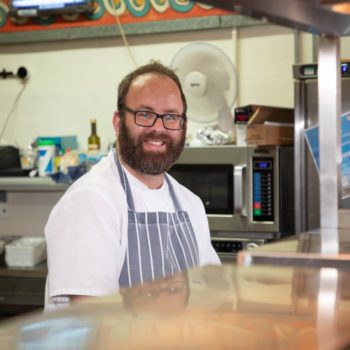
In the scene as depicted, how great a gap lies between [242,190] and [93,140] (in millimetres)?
1141

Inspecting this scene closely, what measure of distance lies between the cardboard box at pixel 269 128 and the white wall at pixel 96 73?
465mm

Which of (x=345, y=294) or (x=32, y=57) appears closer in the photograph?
(x=345, y=294)

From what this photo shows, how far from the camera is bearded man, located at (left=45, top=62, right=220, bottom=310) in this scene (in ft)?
5.91

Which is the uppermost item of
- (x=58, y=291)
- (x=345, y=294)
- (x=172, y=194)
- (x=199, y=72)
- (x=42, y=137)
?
(x=199, y=72)

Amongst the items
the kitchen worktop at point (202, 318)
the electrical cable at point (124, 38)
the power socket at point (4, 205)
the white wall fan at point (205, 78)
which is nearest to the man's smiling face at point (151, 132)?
the kitchen worktop at point (202, 318)

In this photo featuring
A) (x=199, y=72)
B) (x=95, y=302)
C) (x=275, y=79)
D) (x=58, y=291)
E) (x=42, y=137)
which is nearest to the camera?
(x=95, y=302)

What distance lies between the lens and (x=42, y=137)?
4.34 metres

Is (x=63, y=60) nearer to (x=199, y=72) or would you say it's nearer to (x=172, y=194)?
(x=199, y=72)

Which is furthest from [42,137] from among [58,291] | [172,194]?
[58,291]

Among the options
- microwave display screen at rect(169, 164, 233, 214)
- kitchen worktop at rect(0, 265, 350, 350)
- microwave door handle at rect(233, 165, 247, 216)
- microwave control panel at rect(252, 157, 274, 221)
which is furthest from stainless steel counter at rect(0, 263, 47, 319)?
kitchen worktop at rect(0, 265, 350, 350)

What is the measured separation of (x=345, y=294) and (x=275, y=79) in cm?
305

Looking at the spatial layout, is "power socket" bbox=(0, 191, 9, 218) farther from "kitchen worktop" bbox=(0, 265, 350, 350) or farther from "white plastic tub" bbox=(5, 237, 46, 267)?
"kitchen worktop" bbox=(0, 265, 350, 350)

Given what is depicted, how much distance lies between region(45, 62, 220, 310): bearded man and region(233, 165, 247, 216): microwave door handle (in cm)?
99

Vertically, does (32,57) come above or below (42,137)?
above
